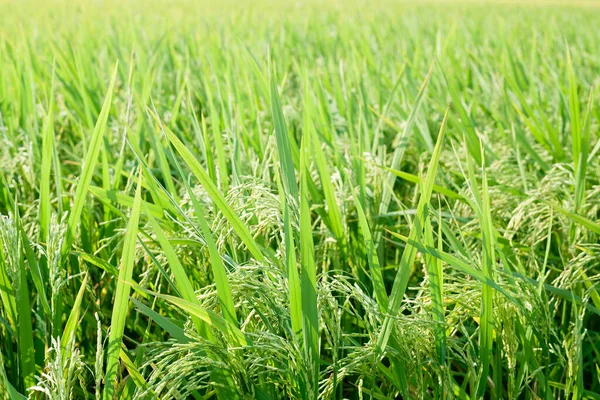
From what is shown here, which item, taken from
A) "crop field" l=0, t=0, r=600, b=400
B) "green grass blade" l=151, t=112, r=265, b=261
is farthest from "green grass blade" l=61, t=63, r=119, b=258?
"green grass blade" l=151, t=112, r=265, b=261

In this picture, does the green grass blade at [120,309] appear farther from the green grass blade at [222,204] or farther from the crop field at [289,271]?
the green grass blade at [222,204]

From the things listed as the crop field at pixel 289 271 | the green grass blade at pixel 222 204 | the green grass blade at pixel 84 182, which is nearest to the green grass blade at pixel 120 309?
the crop field at pixel 289 271

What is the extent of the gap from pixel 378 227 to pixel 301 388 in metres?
0.56

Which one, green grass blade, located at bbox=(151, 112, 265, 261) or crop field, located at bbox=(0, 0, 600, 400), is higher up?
green grass blade, located at bbox=(151, 112, 265, 261)

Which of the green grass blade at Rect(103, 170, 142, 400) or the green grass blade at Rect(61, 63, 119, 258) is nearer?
the green grass blade at Rect(103, 170, 142, 400)

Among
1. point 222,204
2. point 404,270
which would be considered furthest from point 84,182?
point 404,270

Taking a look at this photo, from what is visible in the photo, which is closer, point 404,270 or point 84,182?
point 404,270

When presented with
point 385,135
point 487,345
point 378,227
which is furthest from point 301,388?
point 385,135

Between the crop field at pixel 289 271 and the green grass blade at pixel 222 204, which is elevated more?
the green grass blade at pixel 222 204

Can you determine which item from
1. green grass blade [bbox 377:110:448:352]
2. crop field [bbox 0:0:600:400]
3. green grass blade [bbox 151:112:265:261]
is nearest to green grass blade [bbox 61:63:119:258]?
crop field [bbox 0:0:600:400]

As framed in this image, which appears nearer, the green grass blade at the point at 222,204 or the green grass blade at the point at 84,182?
the green grass blade at the point at 222,204

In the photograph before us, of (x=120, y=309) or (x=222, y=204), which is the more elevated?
(x=222, y=204)

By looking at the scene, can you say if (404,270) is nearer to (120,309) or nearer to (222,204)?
(222,204)

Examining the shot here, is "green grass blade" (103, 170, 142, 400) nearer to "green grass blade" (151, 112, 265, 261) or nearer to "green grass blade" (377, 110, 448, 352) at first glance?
"green grass blade" (151, 112, 265, 261)
